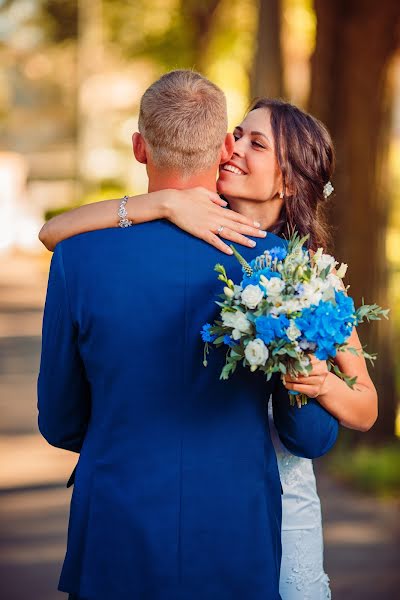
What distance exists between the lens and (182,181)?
2.69 metres

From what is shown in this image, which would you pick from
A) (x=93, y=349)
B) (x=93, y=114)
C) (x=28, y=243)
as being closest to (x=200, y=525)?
(x=93, y=349)

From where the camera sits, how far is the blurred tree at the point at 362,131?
748 cm

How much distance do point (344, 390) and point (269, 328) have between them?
471 mm

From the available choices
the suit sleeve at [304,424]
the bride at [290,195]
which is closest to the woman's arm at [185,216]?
the bride at [290,195]

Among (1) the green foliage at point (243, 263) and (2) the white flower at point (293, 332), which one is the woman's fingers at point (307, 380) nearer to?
(2) the white flower at point (293, 332)

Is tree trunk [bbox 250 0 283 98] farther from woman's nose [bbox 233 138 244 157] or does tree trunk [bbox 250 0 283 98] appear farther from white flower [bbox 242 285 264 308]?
white flower [bbox 242 285 264 308]

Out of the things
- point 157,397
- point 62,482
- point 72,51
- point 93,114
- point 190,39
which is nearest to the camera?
point 157,397

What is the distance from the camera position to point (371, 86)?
7.55 m

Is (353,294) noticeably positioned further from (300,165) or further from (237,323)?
(237,323)

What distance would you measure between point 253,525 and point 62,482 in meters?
5.02

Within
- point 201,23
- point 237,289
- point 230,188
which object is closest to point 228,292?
point 237,289

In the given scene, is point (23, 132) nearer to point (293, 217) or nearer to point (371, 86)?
point (371, 86)

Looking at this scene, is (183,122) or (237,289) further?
(183,122)

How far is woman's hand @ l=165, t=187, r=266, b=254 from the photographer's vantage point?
2.56m
